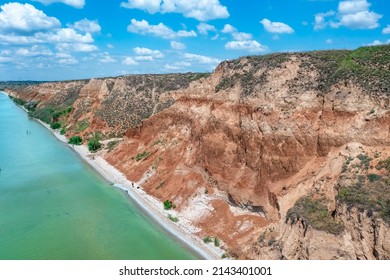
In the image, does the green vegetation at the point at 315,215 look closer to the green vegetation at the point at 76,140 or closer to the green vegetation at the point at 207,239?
the green vegetation at the point at 207,239

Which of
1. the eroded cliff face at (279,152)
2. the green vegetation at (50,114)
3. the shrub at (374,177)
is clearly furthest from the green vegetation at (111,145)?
the shrub at (374,177)

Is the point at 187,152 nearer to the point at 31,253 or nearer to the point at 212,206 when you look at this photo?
the point at 212,206

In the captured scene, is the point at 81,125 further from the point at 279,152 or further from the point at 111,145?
the point at 279,152

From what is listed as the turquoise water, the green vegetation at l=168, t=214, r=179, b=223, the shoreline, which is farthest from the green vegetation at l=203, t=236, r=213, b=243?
the green vegetation at l=168, t=214, r=179, b=223

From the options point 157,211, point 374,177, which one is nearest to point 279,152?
point 374,177

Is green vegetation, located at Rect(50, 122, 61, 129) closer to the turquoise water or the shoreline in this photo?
the turquoise water
